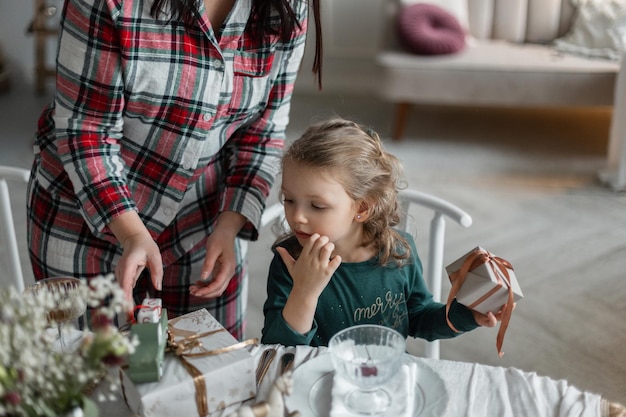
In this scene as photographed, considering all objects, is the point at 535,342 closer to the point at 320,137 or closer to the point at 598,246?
the point at 598,246

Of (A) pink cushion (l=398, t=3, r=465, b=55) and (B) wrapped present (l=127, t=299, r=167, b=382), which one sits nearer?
(B) wrapped present (l=127, t=299, r=167, b=382)

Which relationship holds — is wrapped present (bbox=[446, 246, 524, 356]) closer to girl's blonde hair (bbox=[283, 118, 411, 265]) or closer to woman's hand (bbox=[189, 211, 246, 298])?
girl's blonde hair (bbox=[283, 118, 411, 265])

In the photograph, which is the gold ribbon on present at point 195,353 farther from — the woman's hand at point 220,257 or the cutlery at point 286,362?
the woman's hand at point 220,257

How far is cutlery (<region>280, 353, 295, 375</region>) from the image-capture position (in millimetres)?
1147

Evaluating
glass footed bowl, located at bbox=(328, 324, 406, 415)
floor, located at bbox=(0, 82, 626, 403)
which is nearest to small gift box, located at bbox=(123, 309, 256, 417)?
glass footed bowl, located at bbox=(328, 324, 406, 415)

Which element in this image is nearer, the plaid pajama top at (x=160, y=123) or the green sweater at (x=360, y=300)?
the plaid pajama top at (x=160, y=123)

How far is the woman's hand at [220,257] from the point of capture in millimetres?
1331

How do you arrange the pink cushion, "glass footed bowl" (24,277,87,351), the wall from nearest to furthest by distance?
1. "glass footed bowl" (24,277,87,351)
2. the pink cushion
3. the wall

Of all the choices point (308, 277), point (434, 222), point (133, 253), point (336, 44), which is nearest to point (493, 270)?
point (308, 277)

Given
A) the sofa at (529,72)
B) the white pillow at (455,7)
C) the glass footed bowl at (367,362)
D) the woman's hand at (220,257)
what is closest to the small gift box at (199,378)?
the glass footed bowl at (367,362)

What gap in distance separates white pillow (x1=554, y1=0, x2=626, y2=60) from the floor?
461 mm

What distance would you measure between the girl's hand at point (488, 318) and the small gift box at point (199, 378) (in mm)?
386

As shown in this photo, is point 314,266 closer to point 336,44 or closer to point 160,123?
point 160,123

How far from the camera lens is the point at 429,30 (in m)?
3.95
